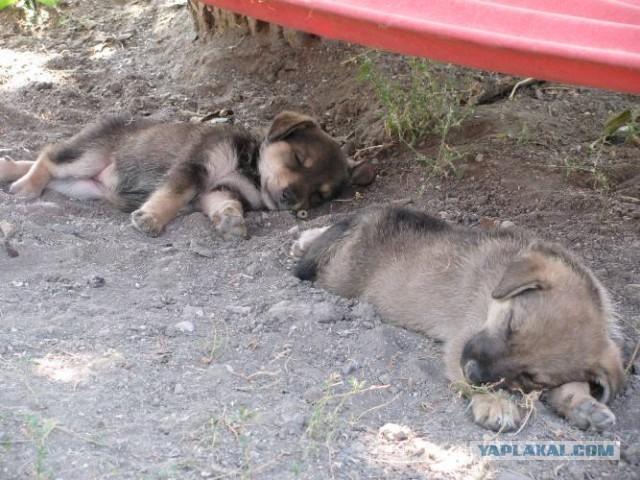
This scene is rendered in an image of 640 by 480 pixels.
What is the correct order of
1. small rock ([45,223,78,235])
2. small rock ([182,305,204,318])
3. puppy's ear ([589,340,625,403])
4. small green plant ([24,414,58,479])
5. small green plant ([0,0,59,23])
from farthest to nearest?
1. small green plant ([0,0,59,23])
2. small rock ([45,223,78,235])
3. small rock ([182,305,204,318])
4. puppy's ear ([589,340,625,403])
5. small green plant ([24,414,58,479])

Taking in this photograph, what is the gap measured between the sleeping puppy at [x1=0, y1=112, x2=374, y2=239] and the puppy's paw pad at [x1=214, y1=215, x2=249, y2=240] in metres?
0.45

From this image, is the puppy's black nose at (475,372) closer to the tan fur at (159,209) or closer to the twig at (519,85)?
the tan fur at (159,209)

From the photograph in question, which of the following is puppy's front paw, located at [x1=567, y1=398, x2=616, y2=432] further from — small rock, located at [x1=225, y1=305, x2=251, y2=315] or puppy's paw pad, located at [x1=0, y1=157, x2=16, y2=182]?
puppy's paw pad, located at [x1=0, y1=157, x2=16, y2=182]

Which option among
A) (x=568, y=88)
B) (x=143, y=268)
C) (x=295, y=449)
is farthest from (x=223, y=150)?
(x=295, y=449)

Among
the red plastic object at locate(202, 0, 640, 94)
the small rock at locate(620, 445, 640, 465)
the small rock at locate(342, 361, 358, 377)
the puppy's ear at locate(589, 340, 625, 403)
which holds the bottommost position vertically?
the puppy's ear at locate(589, 340, 625, 403)

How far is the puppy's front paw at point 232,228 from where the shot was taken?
16.6ft

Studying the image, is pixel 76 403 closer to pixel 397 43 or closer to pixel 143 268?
pixel 143 268

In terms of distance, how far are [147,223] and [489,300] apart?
6.82 feet

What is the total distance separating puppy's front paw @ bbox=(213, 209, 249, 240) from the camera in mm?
5059

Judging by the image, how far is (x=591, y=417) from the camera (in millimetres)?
3385

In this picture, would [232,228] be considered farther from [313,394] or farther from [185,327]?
[313,394]

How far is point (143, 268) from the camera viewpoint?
4484mm

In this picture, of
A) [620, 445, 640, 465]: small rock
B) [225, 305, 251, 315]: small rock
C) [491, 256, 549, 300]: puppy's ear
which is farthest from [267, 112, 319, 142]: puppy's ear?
[620, 445, 640, 465]: small rock

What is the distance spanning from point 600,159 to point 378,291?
2294 millimetres
